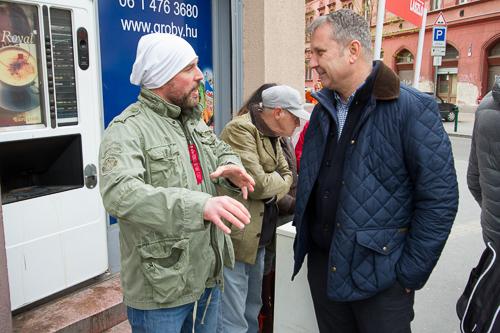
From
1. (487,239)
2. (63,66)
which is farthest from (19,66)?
(487,239)

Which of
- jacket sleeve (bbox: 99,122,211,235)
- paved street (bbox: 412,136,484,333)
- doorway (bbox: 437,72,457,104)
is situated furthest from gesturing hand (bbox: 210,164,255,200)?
doorway (bbox: 437,72,457,104)

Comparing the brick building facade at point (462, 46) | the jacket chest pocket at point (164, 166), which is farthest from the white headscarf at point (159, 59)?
the brick building facade at point (462, 46)

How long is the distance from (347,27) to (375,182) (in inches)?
26.2

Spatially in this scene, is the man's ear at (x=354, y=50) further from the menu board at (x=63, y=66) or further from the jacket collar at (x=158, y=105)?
A: the menu board at (x=63, y=66)

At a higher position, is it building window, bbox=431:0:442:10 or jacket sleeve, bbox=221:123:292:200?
building window, bbox=431:0:442:10

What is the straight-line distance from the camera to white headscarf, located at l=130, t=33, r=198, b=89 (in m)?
1.71

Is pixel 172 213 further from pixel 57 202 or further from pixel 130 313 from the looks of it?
pixel 57 202

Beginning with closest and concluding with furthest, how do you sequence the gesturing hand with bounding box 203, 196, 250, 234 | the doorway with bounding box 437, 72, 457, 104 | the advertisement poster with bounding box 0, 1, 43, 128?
the gesturing hand with bounding box 203, 196, 250, 234 < the advertisement poster with bounding box 0, 1, 43, 128 < the doorway with bounding box 437, 72, 457, 104

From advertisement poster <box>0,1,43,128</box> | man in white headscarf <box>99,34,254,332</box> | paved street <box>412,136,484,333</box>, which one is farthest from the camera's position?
paved street <box>412,136,484,333</box>

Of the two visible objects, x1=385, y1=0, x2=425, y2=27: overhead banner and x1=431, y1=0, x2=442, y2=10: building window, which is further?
x1=431, y1=0, x2=442, y2=10: building window

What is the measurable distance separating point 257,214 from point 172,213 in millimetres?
1178

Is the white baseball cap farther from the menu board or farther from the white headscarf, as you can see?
the menu board

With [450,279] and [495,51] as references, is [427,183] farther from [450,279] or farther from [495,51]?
[495,51]

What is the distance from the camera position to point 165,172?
167 cm
